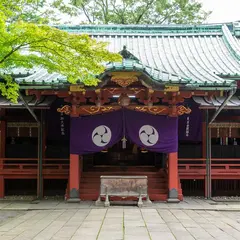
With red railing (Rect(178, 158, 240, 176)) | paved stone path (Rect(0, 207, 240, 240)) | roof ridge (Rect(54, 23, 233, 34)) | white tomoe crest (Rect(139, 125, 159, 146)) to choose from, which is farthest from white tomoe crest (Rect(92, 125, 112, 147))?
roof ridge (Rect(54, 23, 233, 34))

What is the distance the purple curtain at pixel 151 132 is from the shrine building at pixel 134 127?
1.3 inches

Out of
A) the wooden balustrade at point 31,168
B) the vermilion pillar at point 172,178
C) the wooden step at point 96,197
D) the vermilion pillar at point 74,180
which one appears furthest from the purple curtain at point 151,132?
the wooden balustrade at point 31,168

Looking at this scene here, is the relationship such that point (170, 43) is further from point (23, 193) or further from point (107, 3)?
point (107, 3)

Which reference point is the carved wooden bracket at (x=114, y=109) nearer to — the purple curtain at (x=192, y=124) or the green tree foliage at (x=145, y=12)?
the purple curtain at (x=192, y=124)

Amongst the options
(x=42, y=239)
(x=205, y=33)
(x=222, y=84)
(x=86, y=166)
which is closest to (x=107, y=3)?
(x=205, y=33)

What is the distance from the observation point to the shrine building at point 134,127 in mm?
11641

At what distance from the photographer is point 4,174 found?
42.6ft

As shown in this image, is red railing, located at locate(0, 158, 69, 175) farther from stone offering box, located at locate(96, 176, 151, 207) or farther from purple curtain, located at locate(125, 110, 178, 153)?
purple curtain, located at locate(125, 110, 178, 153)

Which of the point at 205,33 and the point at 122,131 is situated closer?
the point at 122,131

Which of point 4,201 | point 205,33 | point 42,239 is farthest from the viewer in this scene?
point 205,33

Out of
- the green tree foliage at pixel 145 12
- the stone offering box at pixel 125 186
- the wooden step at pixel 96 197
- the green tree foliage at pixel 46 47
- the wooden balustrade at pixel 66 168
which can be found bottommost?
the wooden step at pixel 96 197

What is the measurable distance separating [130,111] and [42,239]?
6056mm

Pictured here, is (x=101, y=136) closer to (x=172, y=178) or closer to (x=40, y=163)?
(x=40, y=163)

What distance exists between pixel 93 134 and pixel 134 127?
4.56 ft
